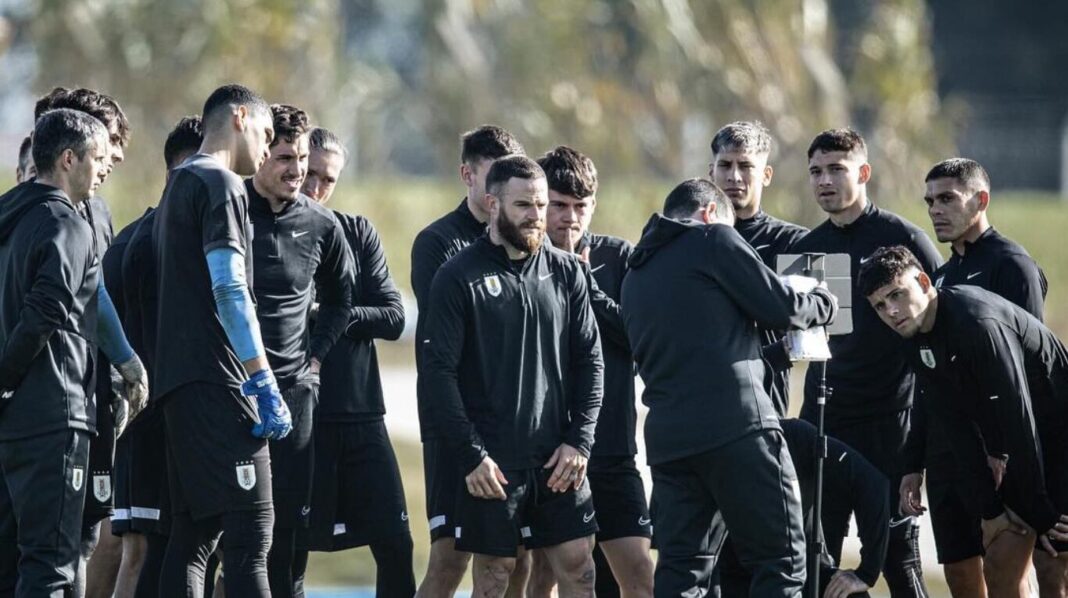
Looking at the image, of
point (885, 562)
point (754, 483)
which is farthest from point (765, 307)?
point (885, 562)

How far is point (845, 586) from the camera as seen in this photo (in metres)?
6.30

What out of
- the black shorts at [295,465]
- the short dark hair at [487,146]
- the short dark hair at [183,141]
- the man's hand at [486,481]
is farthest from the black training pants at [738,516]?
the short dark hair at [183,141]

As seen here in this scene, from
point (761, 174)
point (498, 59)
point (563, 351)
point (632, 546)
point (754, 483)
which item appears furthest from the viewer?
point (498, 59)

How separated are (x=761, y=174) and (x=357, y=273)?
1940 millimetres

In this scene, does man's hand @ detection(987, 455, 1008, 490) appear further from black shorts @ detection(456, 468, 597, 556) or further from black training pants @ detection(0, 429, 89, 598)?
black training pants @ detection(0, 429, 89, 598)

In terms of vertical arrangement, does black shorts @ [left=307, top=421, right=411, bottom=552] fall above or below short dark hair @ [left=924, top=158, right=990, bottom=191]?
below

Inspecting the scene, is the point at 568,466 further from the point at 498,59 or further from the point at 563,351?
the point at 498,59

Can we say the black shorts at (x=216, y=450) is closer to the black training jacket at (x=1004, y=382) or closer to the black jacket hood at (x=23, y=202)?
the black jacket hood at (x=23, y=202)

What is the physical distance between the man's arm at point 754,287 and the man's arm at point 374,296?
5.59ft

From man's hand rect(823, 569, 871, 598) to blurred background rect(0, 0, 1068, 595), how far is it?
40.5 ft

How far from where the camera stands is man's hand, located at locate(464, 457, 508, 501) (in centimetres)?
611

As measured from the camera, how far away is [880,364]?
285 inches

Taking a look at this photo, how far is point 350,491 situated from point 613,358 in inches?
50.8

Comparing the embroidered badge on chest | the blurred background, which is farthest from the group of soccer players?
the blurred background
